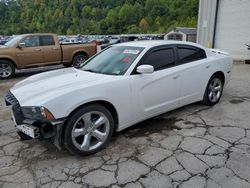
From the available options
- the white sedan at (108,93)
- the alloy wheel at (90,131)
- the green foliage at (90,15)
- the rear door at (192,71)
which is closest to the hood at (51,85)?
the white sedan at (108,93)

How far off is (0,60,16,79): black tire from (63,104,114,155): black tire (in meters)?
7.26

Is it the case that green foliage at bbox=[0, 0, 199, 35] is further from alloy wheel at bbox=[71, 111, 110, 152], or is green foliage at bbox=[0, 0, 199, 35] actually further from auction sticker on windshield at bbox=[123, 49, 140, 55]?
alloy wheel at bbox=[71, 111, 110, 152]

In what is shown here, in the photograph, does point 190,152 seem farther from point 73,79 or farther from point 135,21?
point 135,21

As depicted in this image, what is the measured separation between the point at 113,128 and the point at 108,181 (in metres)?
0.93

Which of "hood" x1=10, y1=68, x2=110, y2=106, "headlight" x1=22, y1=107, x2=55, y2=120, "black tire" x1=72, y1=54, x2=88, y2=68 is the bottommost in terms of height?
"black tire" x1=72, y1=54, x2=88, y2=68

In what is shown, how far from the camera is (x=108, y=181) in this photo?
9.37 ft

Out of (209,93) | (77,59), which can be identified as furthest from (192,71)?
(77,59)

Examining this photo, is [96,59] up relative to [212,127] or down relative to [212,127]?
up

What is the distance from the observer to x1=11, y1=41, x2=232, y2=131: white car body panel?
311 centimetres

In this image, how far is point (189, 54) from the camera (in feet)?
15.7

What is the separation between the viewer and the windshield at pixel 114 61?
3.90 metres

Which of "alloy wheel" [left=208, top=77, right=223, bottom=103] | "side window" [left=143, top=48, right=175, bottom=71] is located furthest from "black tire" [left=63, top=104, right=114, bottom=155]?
"alloy wheel" [left=208, top=77, right=223, bottom=103]

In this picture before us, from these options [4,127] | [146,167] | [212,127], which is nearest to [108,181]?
[146,167]

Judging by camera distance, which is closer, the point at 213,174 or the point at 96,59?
the point at 213,174
